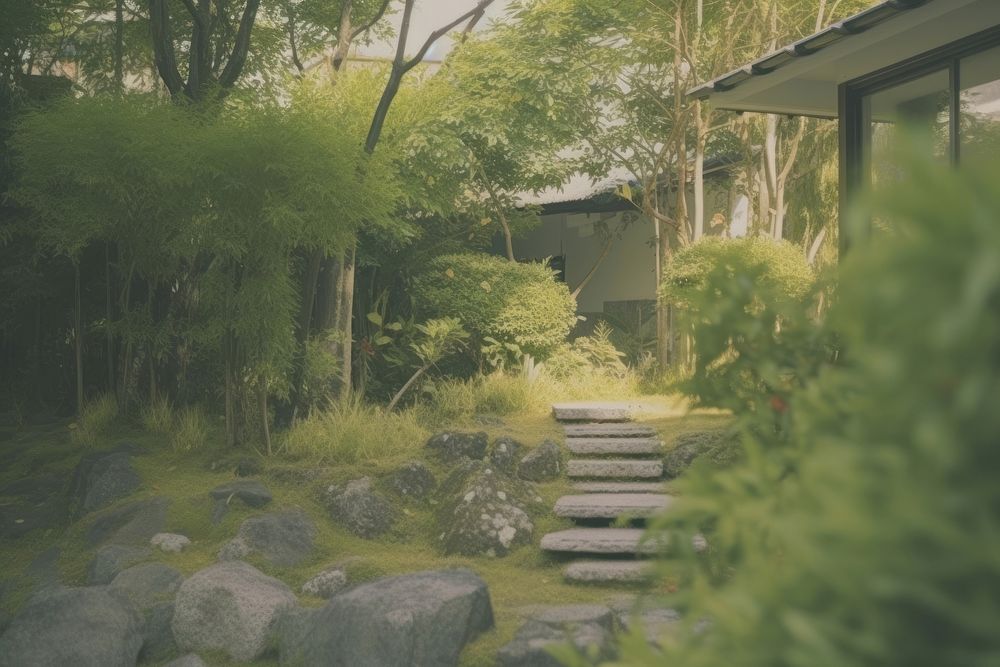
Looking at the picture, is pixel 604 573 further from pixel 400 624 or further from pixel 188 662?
pixel 188 662

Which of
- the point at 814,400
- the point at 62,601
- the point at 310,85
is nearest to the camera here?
the point at 814,400

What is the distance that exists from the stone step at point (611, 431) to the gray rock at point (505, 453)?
1.79 feet

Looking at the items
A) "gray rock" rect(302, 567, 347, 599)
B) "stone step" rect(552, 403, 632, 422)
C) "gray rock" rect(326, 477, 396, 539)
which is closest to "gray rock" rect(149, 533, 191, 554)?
"gray rock" rect(326, 477, 396, 539)

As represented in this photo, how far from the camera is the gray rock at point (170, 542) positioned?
21.2ft

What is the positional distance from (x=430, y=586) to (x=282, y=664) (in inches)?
36.3

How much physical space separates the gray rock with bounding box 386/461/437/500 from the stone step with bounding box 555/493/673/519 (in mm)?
1050

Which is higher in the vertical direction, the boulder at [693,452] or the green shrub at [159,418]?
the green shrub at [159,418]

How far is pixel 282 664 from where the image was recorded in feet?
16.3

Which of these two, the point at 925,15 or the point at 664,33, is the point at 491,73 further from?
the point at 925,15

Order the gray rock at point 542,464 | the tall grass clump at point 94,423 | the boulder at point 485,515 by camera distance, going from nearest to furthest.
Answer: the boulder at point 485,515, the gray rock at point 542,464, the tall grass clump at point 94,423

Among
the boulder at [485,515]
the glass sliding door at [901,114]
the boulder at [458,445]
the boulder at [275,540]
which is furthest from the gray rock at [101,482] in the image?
the glass sliding door at [901,114]

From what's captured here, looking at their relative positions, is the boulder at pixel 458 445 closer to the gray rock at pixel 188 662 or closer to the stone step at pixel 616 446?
the stone step at pixel 616 446

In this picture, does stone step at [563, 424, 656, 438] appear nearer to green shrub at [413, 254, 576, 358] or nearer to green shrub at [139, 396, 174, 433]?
green shrub at [413, 254, 576, 358]

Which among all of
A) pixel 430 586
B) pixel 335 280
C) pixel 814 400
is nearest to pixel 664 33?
pixel 335 280
